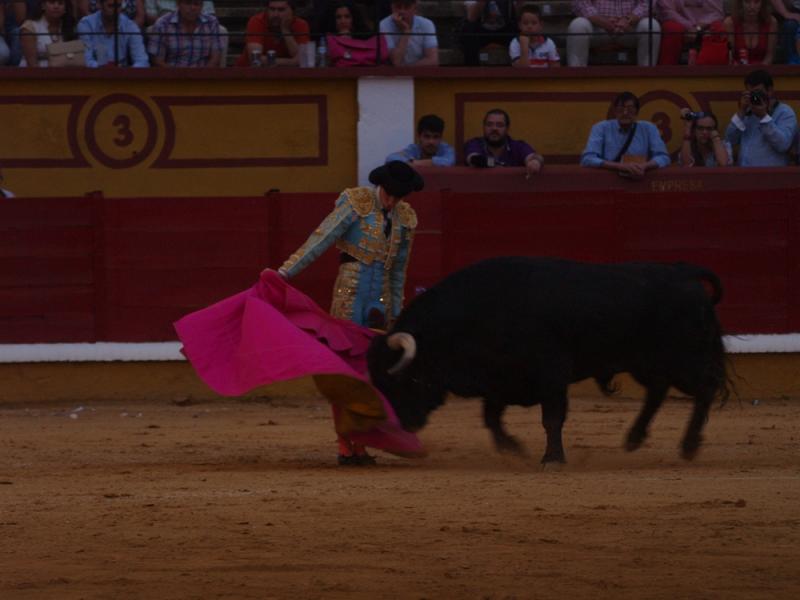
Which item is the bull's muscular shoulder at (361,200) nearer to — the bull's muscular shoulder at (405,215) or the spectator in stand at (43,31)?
the bull's muscular shoulder at (405,215)

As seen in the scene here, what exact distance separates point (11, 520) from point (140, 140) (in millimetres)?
5604

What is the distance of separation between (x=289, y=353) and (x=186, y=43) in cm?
460

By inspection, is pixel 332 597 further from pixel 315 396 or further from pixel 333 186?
pixel 333 186

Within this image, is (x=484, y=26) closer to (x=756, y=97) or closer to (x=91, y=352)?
(x=756, y=97)

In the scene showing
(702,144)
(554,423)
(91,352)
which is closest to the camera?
(554,423)

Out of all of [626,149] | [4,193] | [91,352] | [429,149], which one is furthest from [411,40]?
[91,352]

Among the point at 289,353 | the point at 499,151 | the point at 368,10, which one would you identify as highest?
the point at 368,10

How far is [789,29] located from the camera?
37.0 ft

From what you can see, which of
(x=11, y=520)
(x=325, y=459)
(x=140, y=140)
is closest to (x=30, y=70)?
(x=140, y=140)

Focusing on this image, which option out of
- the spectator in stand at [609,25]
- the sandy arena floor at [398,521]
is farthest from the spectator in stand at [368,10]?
the sandy arena floor at [398,521]

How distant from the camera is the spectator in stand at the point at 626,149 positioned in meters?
10.6

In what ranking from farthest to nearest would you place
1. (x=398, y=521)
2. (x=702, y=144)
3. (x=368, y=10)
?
(x=368, y=10)
(x=702, y=144)
(x=398, y=521)

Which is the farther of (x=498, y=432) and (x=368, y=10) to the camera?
(x=368, y=10)

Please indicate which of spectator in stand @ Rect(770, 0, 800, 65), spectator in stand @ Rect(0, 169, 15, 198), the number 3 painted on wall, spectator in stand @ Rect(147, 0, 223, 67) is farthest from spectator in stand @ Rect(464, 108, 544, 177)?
spectator in stand @ Rect(0, 169, 15, 198)
